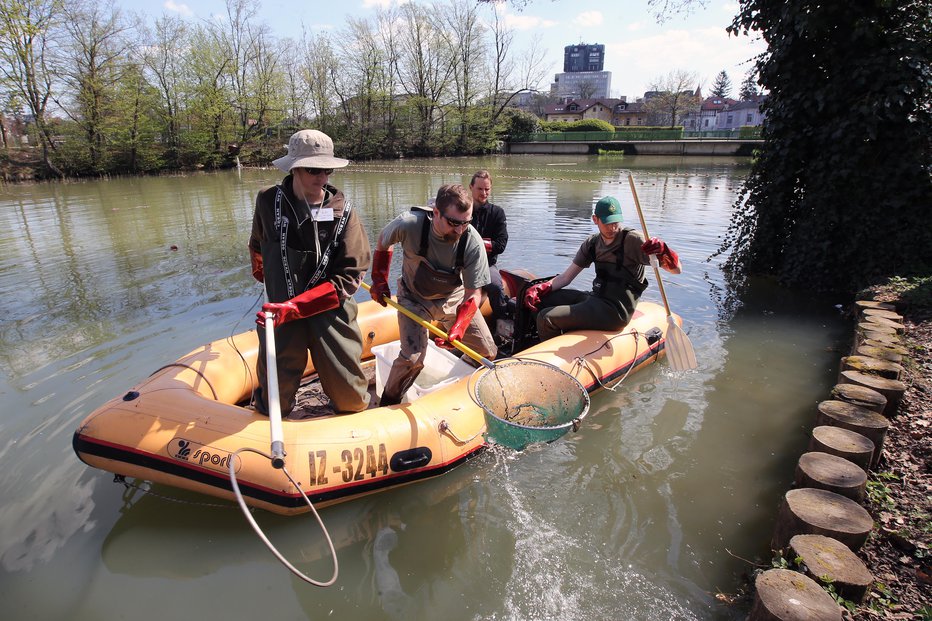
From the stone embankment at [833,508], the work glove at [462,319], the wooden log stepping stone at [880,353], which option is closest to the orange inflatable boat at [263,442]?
the work glove at [462,319]

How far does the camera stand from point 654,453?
12.6 feet

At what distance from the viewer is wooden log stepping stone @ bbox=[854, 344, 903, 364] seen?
13.1 ft

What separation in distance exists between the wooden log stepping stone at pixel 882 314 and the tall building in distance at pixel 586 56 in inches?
6483

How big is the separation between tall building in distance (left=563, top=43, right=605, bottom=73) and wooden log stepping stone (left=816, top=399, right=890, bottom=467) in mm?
166979

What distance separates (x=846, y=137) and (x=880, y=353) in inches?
141

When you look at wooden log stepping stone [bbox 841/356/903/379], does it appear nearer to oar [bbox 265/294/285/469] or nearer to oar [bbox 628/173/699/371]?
oar [bbox 628/173/699/371]

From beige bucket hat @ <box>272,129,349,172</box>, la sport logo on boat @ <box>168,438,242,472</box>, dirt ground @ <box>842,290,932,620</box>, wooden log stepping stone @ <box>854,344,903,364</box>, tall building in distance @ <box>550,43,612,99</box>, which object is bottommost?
dirt ground @ <box>842,290,932,620</box>

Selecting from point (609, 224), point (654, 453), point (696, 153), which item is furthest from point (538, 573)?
point (696, 153)

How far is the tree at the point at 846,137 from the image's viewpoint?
5.87 metres

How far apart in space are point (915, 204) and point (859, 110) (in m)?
1.29

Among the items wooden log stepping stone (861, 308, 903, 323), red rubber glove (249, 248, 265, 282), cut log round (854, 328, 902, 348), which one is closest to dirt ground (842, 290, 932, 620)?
cut log round (854, 328, 902, 348)

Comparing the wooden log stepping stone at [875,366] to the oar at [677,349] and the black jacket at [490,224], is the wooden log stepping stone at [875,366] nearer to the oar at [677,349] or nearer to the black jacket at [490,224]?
the oar at [677,349]

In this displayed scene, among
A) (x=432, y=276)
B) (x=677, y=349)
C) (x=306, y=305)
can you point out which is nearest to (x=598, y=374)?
(x=677, y=349)

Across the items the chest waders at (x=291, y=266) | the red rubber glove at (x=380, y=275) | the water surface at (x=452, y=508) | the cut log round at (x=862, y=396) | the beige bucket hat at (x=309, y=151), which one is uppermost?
the beige bucket hat at (x=309, y=151)
